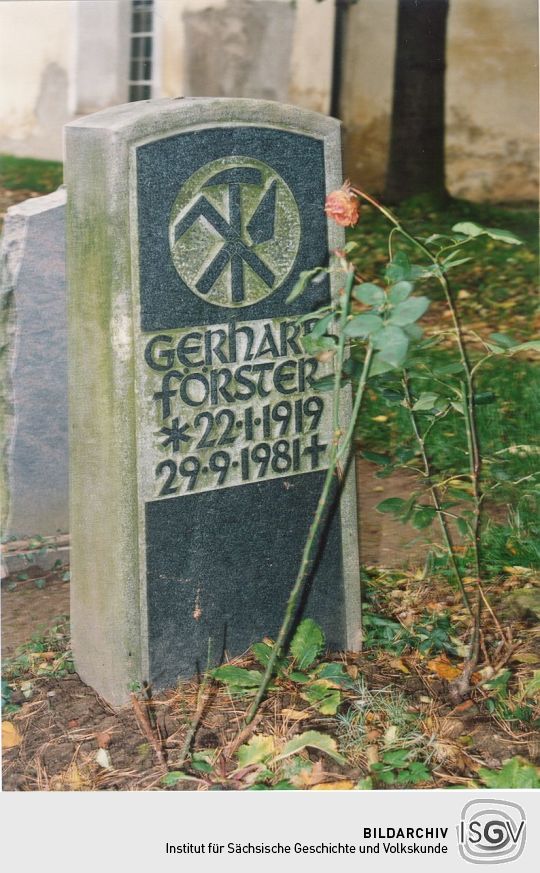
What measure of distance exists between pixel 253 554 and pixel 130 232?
3.29 feet

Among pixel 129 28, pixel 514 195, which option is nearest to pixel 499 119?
pixel 514 195

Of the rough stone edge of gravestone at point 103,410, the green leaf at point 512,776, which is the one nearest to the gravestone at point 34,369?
the rough stone edge of gravestone at point 103,410

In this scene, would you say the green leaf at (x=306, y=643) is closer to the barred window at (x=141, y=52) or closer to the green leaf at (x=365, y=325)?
the green leaf at (x=365, y=325)

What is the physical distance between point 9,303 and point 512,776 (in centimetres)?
241

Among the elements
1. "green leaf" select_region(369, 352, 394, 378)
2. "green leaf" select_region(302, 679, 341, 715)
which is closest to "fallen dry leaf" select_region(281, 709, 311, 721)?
"green leaf" select_region(302, 679, 341, 715)

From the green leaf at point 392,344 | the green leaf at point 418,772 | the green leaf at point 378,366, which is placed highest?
the green leaf at point 392,344

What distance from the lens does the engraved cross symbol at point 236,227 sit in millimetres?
2695

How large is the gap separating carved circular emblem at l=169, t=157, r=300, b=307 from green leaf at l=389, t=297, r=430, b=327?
0.69m

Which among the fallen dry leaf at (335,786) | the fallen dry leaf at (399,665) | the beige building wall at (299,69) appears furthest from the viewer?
the beige building wall at (299,69)

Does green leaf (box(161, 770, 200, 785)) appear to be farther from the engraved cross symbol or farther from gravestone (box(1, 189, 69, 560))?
gravestone (box(1, 189, 69, 560))

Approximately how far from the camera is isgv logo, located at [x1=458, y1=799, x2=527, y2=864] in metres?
2.29

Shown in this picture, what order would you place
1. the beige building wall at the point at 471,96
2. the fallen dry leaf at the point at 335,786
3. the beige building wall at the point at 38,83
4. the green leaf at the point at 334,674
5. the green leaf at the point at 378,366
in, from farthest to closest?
the beige building wall at the point at 38,83
the beige building wall at the point at 471,96
the green leaf at the point at 334,674
the fallen dry leaf at the point at 335,786
the green leaf at the point at 378,366

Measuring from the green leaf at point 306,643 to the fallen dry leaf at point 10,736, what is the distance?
82 centimetres

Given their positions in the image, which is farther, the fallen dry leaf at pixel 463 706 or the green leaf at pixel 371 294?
the fallen dry leaf at pixel 463 706
